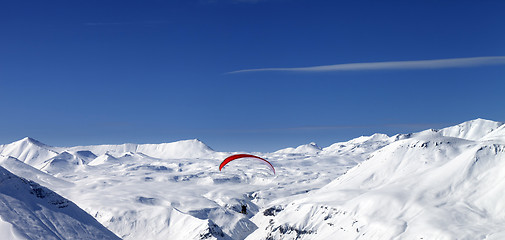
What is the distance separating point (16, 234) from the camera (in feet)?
649
